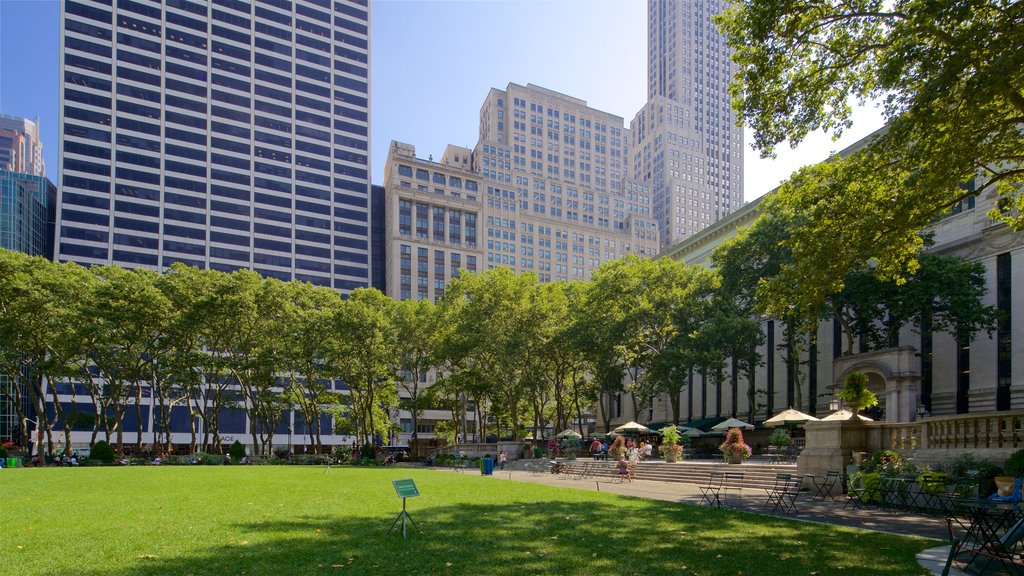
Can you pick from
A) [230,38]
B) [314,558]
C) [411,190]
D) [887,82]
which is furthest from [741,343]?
[230,38]

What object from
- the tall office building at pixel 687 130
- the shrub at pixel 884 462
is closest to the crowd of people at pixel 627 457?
the shrub at pixel 884 462

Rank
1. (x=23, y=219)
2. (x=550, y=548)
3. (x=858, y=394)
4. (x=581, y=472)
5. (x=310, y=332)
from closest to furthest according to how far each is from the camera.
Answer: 1. (x=550, y=548)
2. (x=858, y=394)
3. (x=581, y=472)
4. (x=310, y=332)
5. (x=23, y=219)

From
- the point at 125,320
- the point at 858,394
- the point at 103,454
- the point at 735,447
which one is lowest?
the point at 103,454

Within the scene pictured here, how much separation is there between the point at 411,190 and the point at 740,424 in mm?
89237

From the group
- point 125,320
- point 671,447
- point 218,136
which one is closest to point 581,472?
point 671,447

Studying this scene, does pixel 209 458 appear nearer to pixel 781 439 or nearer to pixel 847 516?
pixel 781 439

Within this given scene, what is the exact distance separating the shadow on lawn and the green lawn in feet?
0.10

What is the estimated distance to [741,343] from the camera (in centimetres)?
4659

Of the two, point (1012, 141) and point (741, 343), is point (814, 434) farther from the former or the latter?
point (741, 343)

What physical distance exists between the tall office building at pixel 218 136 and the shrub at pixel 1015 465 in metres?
112

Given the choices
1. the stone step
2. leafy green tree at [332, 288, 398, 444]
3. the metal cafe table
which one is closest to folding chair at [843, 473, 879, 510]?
the stone step

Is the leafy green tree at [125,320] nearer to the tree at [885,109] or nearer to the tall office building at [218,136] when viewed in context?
the tree at [885,109]

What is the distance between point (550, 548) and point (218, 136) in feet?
394

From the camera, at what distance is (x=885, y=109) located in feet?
51.1
